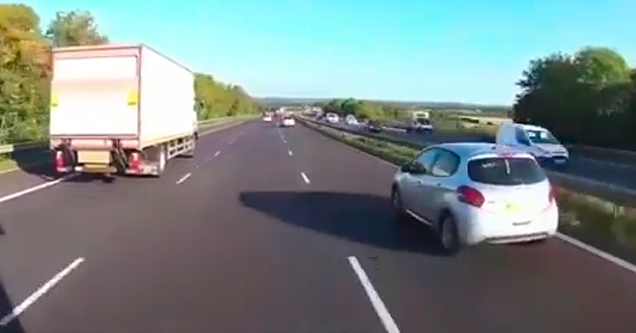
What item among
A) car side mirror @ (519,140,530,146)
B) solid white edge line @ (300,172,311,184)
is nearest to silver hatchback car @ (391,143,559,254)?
solid white edge line @ (300,172,311,184)

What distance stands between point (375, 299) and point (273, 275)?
5.08 feet

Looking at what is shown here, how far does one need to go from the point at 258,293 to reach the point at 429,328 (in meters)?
A: 2.02

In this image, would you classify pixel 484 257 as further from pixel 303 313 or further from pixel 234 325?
pixel 234 325

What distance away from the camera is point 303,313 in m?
7.14

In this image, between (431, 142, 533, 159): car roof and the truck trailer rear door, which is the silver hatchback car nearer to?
(431, 142, 533, 159): car roof

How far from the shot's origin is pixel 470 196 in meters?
10.0

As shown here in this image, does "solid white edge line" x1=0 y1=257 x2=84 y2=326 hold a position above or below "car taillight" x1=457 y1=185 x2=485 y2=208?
below

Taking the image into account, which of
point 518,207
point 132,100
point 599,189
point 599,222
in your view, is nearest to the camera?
point 518,207

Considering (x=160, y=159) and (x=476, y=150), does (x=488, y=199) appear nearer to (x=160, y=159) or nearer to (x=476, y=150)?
(x=476, y=150)

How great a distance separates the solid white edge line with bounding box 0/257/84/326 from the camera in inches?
272

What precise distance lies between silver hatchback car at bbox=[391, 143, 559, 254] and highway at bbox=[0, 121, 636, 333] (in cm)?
37

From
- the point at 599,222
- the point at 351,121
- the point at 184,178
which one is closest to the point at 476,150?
the point at 599,222

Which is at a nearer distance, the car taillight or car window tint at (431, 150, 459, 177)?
the car taillight

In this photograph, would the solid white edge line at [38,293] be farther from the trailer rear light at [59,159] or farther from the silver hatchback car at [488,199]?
the trailer rear light at [59,159]
